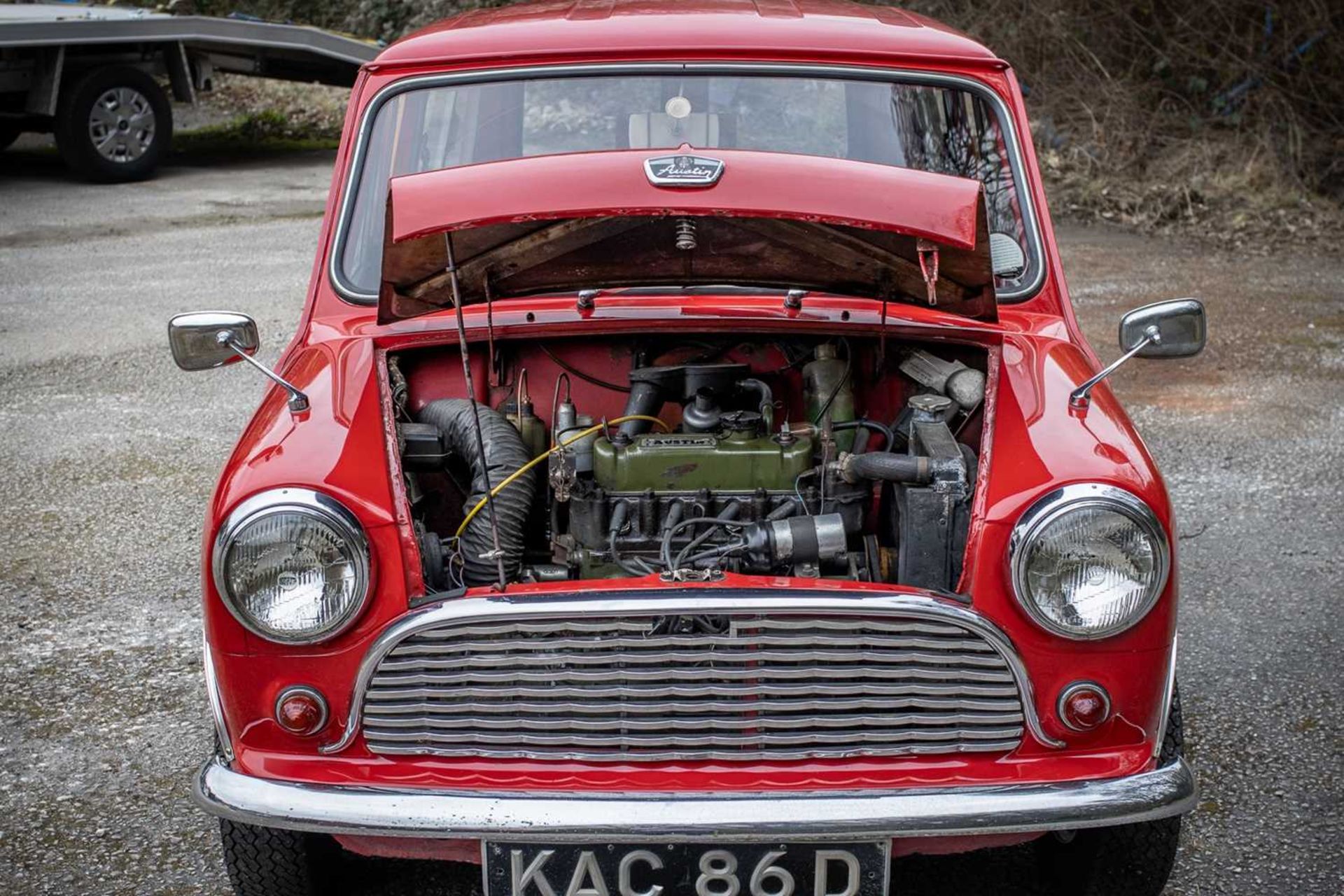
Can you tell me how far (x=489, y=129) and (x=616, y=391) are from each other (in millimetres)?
765

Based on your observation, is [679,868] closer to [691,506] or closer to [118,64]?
[691,506]

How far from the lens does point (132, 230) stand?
982 cm

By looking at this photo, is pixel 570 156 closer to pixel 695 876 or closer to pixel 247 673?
pixel 247 673

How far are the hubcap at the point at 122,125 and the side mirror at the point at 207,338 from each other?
939cm

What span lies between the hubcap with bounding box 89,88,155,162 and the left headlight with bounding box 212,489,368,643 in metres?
10.2

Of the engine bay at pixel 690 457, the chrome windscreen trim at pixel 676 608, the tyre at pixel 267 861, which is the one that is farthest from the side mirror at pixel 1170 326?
the tyre at pixel 267 861

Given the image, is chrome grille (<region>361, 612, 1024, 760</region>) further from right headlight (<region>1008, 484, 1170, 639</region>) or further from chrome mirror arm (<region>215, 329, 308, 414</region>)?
chrome mirror arm (<region>215, 329, 308, 414</region>)

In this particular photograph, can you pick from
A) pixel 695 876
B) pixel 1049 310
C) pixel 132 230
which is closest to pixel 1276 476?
pixel 1049 310

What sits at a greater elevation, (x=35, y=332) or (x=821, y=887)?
(x=821, y=887)

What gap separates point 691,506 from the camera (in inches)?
110

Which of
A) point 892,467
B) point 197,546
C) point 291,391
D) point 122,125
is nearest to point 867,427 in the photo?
point 892,467

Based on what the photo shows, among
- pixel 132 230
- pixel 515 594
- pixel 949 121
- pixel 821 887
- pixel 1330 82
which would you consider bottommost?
pixel 132 230

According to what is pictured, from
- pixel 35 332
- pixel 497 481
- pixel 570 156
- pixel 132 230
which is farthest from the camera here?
pixel 132 230

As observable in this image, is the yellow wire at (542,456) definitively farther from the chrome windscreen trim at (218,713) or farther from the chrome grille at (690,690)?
the chrome windscreen trim at (218,713)
